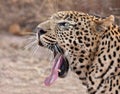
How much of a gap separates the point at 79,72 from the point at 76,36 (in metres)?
0.43

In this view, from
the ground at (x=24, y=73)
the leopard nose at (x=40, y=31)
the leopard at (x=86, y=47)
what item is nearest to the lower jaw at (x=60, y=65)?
the leopard at (x=86, y=47)

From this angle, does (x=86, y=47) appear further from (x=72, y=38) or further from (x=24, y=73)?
(x=24, y=73)

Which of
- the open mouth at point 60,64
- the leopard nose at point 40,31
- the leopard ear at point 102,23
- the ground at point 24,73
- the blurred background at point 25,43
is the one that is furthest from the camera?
the ground at point 24,73

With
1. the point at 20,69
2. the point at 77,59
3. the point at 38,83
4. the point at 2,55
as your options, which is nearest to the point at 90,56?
the point at 77,59

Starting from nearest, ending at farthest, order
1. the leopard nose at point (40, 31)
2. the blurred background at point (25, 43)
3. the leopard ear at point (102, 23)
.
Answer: the leopard ear at point (102, 23) < the leopard nose at point (40, 31) < the blurred background at point (25, 43)

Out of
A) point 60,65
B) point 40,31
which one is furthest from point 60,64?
point 40,31

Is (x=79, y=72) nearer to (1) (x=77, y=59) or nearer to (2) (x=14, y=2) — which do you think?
(1) (x=77, y=59)

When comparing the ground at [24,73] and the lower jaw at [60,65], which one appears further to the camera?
the ground at [24,73]

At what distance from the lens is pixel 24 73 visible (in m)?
11.6

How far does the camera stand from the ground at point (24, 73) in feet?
33.7

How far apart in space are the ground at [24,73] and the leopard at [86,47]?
300 cm

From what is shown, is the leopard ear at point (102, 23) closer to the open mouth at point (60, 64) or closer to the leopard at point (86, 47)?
the leopard at point (86, 47)

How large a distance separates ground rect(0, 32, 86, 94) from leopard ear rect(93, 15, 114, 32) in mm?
3178

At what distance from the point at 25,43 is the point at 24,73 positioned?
2.07m
